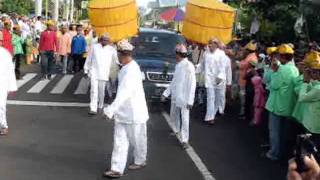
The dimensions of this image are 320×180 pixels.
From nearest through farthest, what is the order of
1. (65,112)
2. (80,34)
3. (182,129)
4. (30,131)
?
1. (182,129)
2. (30,131)
3. (65,112)
4. (80,34)

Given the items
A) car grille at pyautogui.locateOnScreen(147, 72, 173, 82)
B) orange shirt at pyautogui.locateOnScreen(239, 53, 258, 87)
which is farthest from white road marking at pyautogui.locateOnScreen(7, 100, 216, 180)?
orange shirt at pyautogui.locateOnScreen(239, 53, 258, 87)

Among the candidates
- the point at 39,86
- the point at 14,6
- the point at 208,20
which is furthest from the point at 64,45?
the point at 14,6

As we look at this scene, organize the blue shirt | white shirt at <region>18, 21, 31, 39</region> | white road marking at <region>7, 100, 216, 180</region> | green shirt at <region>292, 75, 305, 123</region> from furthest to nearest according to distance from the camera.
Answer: white shirt at <region>18, 21, 31, 39</region> < the blue shirt < green shirt at <region>292, 75, 305, 123</region> < white road marking at <region>7, 100, 216, 180</region>

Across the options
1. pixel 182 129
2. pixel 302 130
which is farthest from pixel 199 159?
pixel 302 130

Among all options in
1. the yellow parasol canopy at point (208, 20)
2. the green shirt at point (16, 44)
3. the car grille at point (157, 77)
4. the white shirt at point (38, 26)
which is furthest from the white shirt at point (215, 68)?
the white shirt at point (38, 26)

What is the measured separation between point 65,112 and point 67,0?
53968mm

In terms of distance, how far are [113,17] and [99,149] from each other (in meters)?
4.98

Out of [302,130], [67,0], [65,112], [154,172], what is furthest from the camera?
[67,0]

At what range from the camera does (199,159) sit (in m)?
9.88

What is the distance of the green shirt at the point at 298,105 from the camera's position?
9.17 metres

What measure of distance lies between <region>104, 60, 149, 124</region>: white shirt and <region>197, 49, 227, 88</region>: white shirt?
5.32m

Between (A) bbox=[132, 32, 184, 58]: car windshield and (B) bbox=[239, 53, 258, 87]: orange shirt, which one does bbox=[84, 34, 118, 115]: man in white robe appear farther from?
(B) bbox=[239, 53, 258, 87]: orange shirt

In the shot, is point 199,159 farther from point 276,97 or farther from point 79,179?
point 79,179

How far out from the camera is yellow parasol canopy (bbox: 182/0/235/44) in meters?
14.7
